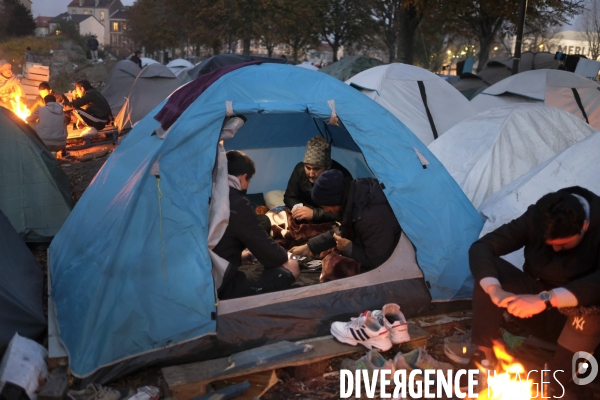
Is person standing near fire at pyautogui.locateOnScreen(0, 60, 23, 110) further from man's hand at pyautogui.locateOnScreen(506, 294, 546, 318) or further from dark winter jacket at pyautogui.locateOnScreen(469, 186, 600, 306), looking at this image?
man's hand at pyautogui.locateOnScreen(506, 294, 546, 318)

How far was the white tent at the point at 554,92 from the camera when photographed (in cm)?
880

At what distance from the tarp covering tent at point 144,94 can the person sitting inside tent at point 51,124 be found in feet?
10.4

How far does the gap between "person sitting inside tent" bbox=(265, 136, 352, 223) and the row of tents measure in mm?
996

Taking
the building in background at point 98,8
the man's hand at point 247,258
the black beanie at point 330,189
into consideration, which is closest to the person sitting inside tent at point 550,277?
the black beanie at point 330,189

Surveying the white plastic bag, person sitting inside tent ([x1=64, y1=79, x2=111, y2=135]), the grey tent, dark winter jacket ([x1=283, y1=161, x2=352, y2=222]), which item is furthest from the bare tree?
the white plastic bag

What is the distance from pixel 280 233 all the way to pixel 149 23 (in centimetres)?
3362

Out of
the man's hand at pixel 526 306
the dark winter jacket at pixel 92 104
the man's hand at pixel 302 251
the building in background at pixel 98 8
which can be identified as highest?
the building in background at pixel 98 8

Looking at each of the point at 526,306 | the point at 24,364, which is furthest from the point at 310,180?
the point at 24,364

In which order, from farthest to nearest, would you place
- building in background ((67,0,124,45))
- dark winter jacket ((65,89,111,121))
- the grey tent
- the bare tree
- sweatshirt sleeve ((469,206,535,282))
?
building in background ((67,0,124,45)), the bare tree, dark winter jacket ((65,89,111,121)), the grey tent, sweatshirt sleeve ((469,206,535,282))

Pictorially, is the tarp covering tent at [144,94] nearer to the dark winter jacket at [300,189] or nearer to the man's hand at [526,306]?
the dark winter jacket at [300,189]

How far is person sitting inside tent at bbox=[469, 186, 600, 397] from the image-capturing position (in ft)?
9.19

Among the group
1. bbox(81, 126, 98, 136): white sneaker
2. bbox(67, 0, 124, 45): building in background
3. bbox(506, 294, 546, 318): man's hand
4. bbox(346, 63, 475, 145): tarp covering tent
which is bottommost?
bbox(81, 126, 98, 136): white sneaker

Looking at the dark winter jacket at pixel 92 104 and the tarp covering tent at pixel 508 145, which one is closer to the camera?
the tarp covering tent at pixel 508 145

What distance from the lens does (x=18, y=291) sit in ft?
12.3
